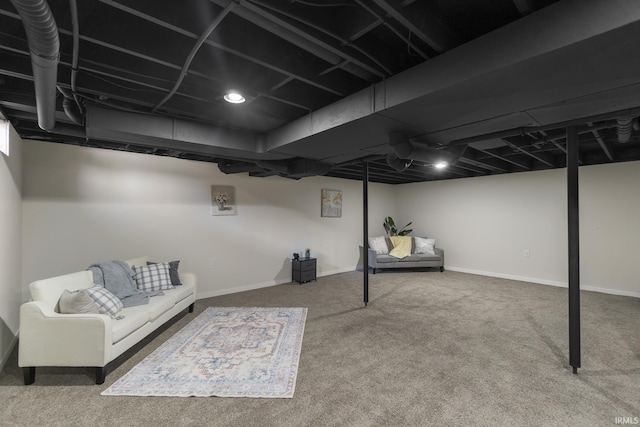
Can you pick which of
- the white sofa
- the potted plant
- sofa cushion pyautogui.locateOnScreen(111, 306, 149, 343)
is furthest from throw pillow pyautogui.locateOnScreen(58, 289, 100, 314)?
the potted plant

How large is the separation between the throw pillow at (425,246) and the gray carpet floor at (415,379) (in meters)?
2.72


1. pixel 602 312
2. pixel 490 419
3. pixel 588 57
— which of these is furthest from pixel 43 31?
pixel 602 312

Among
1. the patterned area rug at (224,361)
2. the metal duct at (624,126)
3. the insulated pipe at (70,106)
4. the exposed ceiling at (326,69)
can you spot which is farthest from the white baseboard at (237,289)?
the metal duct at (624,126)

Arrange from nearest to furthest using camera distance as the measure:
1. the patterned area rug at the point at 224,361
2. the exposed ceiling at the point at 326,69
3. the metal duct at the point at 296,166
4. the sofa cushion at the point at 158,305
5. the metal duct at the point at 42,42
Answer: the metal duct at the point at 42,42
the exposed ceiling at the point at 326,69
the patterned area rug at the point at 224,361
the sofa cushion at the point at 158,305
the metal duct at the point at 296,166

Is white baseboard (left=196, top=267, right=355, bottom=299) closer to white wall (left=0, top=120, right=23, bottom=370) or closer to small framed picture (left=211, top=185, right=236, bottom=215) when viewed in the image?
small framed picture (left=211, top=185, right=236, bottom=215)

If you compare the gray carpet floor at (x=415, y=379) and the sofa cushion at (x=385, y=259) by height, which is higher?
the sofa cushion at (x=385, y=259)

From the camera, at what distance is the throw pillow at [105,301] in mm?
2709

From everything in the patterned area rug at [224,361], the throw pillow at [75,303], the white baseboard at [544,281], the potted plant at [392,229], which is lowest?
the patterned area rug at [224,361]

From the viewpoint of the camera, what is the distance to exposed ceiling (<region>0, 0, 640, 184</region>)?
1399 mm

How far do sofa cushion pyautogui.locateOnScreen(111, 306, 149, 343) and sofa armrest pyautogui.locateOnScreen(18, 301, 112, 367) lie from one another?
0.44ft

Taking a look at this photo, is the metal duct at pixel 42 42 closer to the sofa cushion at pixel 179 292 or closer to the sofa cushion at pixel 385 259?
the sofa cushion at pixel 179 292

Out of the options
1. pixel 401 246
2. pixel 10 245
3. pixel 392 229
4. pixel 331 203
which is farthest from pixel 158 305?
pixel 392 229

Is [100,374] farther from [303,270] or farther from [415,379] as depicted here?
[303,270]

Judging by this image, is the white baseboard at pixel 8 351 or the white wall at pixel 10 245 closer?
the white baseboard at pixel 8 351
